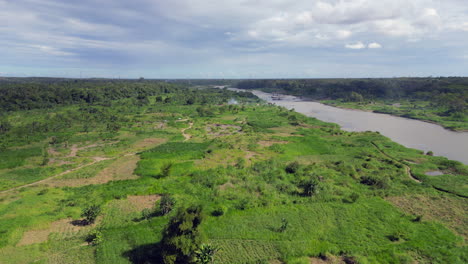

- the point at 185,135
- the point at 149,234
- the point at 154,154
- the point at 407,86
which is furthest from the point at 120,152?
the point at 407,86

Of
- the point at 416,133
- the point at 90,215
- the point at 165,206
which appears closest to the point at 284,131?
the point at 416,133

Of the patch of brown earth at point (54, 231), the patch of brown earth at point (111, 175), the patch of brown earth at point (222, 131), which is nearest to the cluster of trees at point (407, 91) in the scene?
the patch of brown earth at point (222, 131)

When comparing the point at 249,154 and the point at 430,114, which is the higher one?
the point at 430,114

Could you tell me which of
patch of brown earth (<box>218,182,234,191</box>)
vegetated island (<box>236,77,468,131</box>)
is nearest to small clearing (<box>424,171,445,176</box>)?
patch of brown earth (<box>218,182,234,191</box>)

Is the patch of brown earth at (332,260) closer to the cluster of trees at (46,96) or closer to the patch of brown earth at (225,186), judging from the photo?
the patch of brown earth at (225,186)

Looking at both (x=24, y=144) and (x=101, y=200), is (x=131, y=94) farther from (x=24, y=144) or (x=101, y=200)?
(x=101, y=200)

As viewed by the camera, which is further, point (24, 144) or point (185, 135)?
point (185, 135)

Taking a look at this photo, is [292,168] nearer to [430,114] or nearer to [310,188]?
[310,188]
